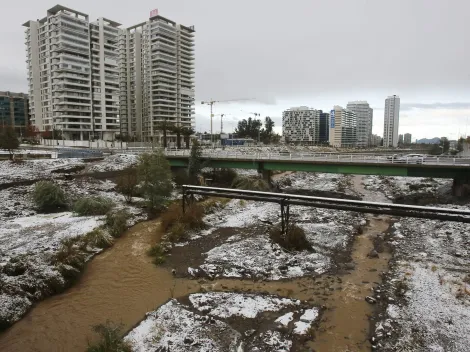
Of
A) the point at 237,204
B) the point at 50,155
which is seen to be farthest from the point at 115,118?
the point at 237,204

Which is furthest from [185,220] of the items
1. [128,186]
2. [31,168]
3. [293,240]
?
[31,168]

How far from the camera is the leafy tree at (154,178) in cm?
2910

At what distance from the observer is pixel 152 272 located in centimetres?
1808

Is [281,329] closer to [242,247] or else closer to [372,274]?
[372,274]

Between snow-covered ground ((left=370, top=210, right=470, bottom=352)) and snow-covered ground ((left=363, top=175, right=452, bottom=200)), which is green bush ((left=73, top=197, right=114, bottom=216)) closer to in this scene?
snow-covered ground ((left=370, top=210, right=470, bottom=352))

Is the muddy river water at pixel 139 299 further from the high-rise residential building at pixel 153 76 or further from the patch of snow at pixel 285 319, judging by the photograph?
the high-rise residential building at pixel 153 76

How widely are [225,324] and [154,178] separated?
1900cm

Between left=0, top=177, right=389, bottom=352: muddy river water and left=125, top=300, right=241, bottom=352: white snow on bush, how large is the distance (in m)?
0.91

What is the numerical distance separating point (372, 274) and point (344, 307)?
14.1ft

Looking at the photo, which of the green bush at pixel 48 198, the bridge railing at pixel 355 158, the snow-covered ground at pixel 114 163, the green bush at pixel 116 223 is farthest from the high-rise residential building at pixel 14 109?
the green bush at pixel 116 223

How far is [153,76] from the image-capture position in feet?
462

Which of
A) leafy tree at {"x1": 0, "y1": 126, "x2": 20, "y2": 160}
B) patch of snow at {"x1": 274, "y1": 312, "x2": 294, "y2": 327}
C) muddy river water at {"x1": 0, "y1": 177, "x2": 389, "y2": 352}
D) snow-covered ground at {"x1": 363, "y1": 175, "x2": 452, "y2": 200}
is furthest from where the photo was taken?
leafy tree at {"x1": 0, "y1": 126, "x2": 20, "y2": 160}

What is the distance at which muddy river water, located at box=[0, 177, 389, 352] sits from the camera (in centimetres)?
1206

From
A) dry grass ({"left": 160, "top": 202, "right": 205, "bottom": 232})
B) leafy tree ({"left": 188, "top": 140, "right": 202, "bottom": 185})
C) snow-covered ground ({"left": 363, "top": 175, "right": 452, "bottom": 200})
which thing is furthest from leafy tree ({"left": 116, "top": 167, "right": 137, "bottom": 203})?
snow-covered ground ({"left": 363, "top": 175, "right": 452, "bottom": 200})
